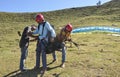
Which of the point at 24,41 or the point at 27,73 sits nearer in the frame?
the point at 27,73

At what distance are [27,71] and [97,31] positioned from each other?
70.1 ft

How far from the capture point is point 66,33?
57.0ft

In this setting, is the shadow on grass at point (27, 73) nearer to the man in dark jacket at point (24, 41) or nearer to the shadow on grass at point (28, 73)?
the shadow on grass at point (28, 73)

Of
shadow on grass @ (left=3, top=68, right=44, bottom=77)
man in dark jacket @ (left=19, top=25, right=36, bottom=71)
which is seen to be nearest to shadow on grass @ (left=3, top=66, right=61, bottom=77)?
shadow on grass @ (left=3, top=68, right=44, bottom=77)

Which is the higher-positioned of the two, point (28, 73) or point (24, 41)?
point (24, 41)

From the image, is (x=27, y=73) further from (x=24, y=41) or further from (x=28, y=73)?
(x=24, y=41)

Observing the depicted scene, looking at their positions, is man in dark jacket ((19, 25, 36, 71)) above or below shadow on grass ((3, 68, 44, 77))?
above

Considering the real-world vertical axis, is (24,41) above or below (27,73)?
above

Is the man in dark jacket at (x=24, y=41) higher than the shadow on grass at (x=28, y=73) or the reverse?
higher

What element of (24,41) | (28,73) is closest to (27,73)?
(28,73)

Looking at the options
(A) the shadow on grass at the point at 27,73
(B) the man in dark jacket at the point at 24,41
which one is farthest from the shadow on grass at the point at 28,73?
(B) the man in dark jacket at the point at 24,41

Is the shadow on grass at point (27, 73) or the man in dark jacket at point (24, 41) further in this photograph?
the man in dark jacket at point (24, 41)

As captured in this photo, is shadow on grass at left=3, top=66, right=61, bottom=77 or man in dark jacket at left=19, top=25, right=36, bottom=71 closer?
shadow on grass at left=3, top=66, right=61, bottom=77

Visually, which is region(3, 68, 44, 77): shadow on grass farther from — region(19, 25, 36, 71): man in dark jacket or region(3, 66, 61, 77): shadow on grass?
region(19, 25, 36, 71): man in dark jacket
